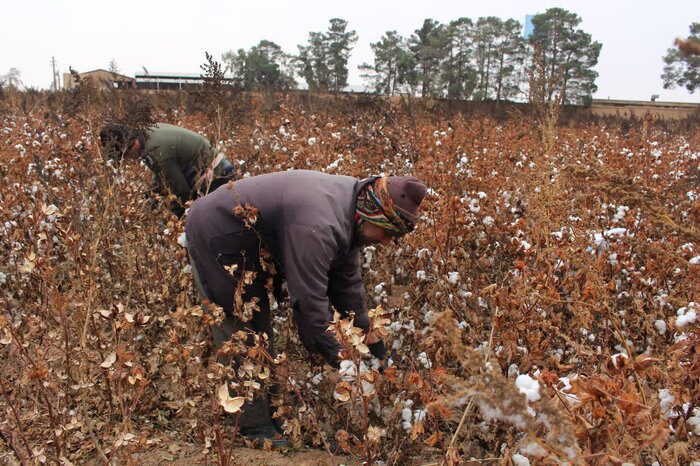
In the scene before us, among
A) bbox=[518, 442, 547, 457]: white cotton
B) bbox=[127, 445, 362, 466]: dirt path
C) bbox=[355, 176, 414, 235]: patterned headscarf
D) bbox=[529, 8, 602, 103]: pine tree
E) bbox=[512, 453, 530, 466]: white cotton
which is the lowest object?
bbox=[127, 445, 362, 466]: dirt path

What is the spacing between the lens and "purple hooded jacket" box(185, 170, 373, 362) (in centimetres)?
220

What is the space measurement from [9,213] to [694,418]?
386 centimetres

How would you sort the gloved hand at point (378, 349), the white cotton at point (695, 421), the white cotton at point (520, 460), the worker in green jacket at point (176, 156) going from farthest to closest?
1. the worker in green jacket at point (176, 156)
2. the gloved hand at point (378, 349)
3. the white cotton at point (695, 421)
4. the white cotton at point (520, 460)

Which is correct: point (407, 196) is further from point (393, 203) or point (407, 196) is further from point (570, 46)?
point (570, 46)

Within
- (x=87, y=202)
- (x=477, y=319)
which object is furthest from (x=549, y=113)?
(x=87, y=202)

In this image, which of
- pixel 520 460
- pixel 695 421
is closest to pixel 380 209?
pixel 520 460

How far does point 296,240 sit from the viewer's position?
2.20 meters

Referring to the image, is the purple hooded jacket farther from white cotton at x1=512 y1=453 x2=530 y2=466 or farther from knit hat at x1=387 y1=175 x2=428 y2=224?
white cotton at x1=512 y1=453 x2=530 y2=466

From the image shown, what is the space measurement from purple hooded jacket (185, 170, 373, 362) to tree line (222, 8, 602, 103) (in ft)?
84.7

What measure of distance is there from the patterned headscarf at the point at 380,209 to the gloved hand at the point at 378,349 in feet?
2.32

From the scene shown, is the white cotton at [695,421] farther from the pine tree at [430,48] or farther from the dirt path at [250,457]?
the pine tree at [430,48]

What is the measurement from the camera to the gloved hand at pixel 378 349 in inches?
107

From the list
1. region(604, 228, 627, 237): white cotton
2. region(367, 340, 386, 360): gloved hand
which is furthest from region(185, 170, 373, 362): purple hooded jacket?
region(604, 228, 627, 237): white cotton

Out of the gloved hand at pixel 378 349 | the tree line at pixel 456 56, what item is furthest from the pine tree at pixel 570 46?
the gloved hand at pixel 378 349
